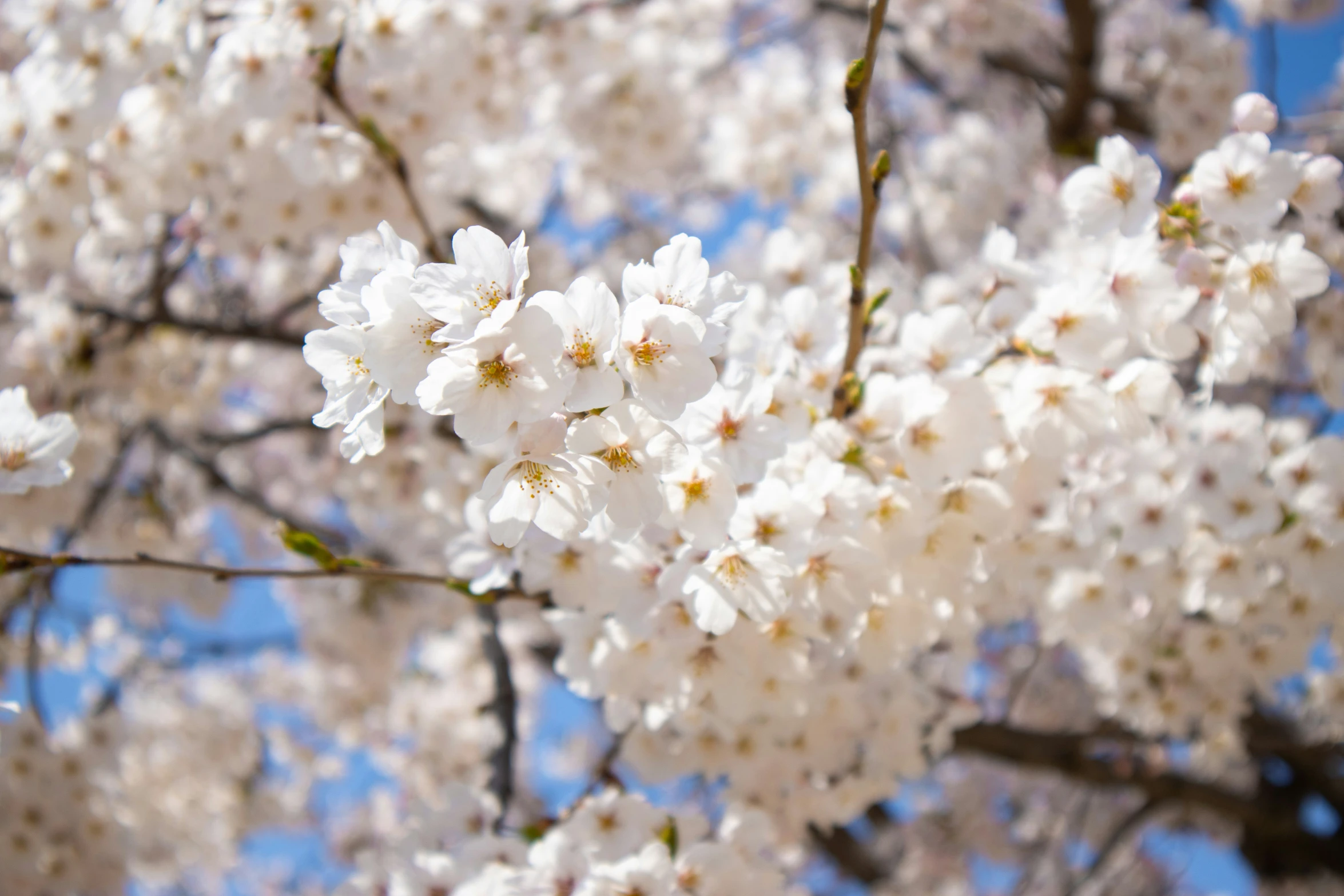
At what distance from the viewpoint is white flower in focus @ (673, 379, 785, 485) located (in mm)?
1348

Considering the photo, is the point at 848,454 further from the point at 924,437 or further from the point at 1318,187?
the point at 1318,187

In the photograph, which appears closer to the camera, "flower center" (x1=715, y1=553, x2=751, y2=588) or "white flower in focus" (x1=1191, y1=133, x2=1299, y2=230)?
"flower center" (x1=715, y1=553, x2=751, y2=588)

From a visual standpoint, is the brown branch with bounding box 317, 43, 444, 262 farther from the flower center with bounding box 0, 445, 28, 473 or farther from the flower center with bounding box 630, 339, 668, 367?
the flower center with bounding box 630, 339, 668, 367

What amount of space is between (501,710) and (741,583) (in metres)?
1.10

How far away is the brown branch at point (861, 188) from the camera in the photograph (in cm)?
129

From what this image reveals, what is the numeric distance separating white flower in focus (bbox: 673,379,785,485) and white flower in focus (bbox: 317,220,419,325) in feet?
1.59

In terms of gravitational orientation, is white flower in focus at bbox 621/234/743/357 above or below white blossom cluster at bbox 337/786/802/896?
above

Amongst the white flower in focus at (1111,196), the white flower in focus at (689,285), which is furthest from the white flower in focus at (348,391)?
the white flower in focus at (1111,196)

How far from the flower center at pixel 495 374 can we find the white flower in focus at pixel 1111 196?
122 cm

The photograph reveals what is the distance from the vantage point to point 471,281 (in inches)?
44.3

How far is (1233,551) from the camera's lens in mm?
2096

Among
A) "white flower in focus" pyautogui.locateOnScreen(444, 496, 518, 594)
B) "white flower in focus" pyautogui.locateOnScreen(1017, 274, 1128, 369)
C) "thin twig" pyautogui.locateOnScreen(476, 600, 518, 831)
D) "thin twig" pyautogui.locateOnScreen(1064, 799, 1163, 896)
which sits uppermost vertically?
"white flower in focus" pyautogui.locateOnScreen(1017, 274, 1128, 369)

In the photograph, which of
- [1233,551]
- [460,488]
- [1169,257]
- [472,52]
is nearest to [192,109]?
[472,52]

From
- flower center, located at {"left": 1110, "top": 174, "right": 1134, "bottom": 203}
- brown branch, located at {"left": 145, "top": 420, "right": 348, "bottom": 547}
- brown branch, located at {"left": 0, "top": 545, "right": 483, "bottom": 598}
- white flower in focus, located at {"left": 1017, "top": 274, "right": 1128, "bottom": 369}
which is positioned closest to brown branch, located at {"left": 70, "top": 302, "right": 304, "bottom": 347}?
brown branch, located at {"left": 145, "top": 420, "right": 348, "bottom": 547}
